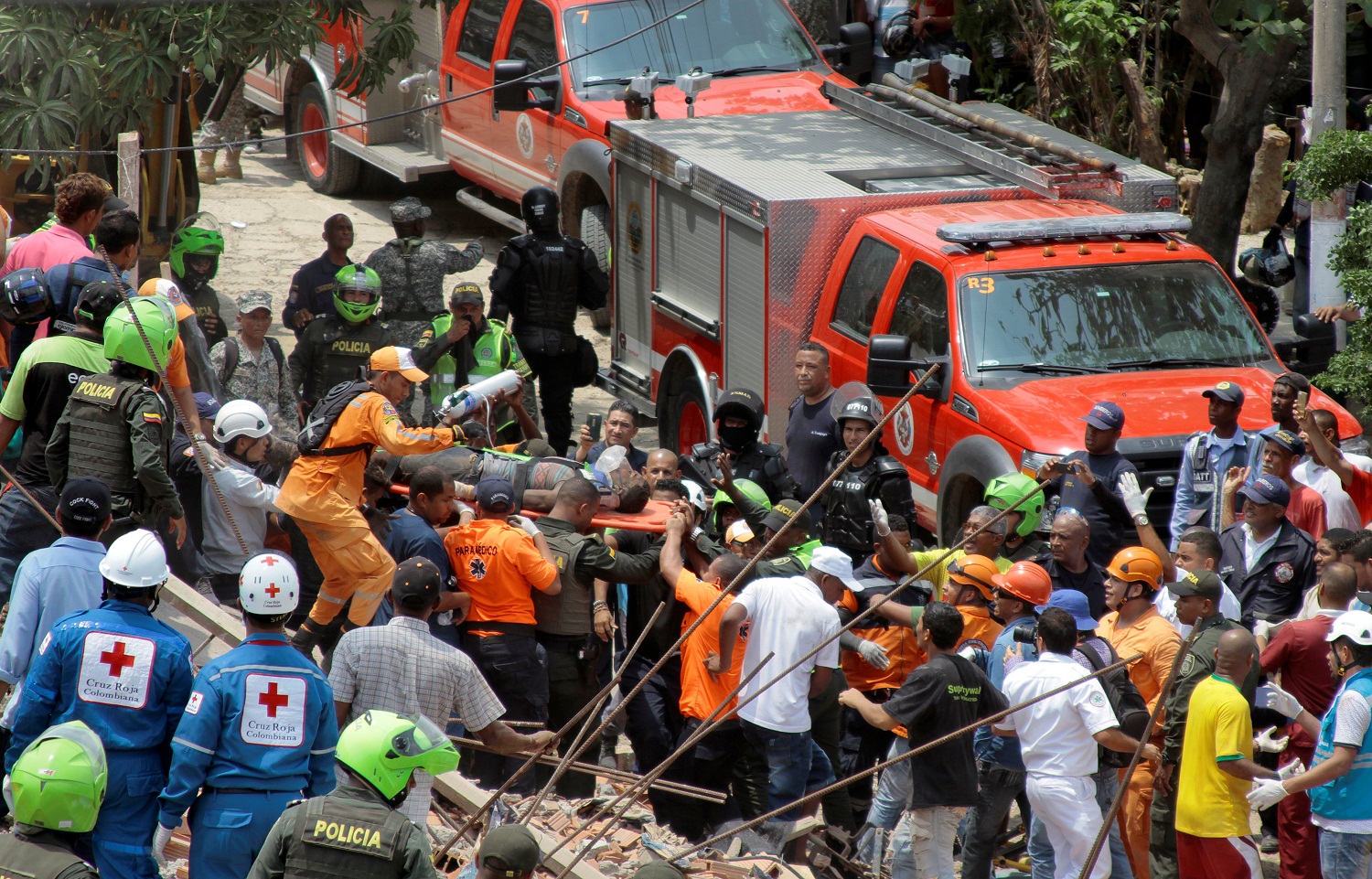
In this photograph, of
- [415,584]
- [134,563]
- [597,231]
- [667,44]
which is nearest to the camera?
[134,563]

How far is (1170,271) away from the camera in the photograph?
911 centimetres

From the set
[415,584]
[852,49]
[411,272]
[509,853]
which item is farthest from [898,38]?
[509,853]

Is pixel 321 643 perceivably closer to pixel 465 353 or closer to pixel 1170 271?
pixel 465 353

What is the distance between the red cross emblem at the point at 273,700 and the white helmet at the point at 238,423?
2.74 m

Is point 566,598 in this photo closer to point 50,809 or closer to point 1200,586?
point 1200,586

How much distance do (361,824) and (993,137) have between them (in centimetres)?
776

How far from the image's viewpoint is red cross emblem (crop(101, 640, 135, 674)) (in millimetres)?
5164

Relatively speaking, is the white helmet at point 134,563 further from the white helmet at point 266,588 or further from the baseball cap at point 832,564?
the baseball cap at point 832,564

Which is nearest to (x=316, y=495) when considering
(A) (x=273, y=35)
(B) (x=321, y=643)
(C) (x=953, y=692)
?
(B) (x=321, y=643)

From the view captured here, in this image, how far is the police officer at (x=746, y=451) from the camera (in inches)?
346

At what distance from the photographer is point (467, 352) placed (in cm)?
998

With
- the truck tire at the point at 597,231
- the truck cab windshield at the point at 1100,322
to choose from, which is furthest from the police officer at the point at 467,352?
the truck cab windshield at the point at 1100,322

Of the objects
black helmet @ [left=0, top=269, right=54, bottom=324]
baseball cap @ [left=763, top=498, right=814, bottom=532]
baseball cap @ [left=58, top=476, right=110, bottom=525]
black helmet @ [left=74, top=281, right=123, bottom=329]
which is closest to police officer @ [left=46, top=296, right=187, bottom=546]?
black helmet @ [left=74, top=281, right=123, bottom=329]

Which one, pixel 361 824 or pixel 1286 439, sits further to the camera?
pixel 1286 439
